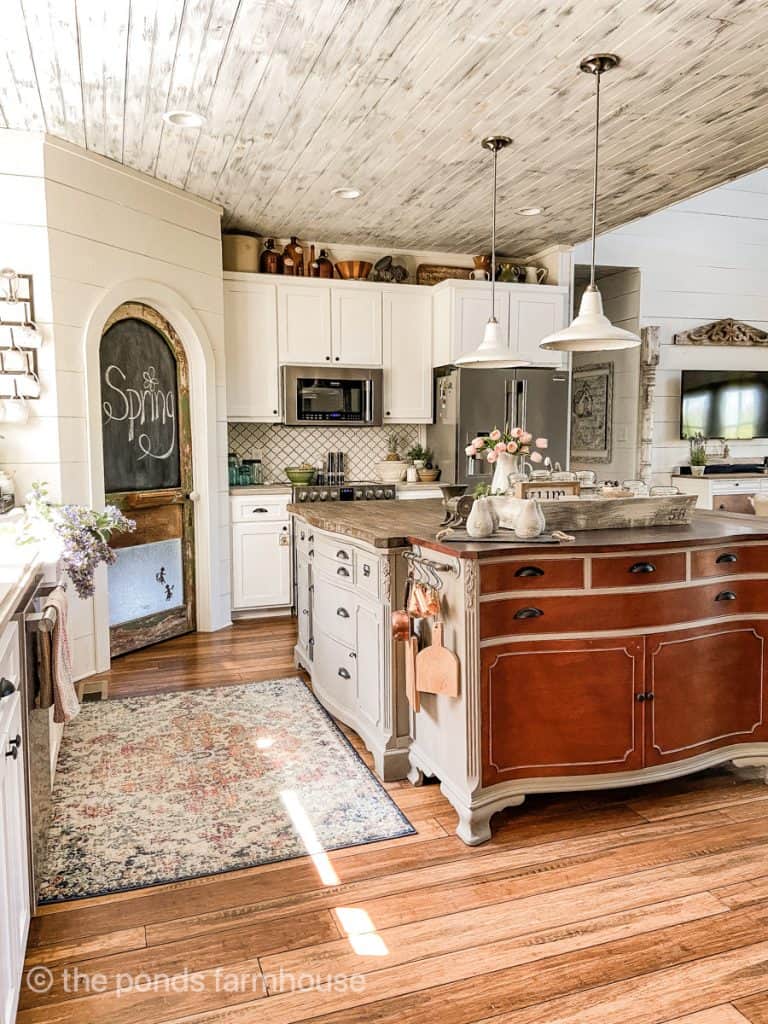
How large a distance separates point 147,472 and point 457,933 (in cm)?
352

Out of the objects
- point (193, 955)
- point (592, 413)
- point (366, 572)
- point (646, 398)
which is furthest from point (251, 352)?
point (193, 955)

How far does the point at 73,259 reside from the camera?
403 centimetres

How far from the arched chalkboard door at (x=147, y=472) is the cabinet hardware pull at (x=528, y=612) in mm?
2820

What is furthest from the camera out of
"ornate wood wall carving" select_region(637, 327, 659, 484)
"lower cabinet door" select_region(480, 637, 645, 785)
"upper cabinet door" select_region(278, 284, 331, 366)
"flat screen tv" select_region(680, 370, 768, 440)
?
"flat screen tv" select_region(680, 370, 768, 440)

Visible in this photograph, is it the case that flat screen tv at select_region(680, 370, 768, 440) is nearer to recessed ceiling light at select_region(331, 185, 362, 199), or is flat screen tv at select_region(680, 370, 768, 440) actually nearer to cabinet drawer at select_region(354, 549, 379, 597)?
recessed ceiling light at select_region(331, 185, 362, 199)

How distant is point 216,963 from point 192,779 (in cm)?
105

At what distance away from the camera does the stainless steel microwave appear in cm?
567

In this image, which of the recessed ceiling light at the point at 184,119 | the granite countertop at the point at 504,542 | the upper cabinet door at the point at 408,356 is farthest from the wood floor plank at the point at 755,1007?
the upper cabinet door at the point at 408,356

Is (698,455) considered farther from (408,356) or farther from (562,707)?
(562,707)

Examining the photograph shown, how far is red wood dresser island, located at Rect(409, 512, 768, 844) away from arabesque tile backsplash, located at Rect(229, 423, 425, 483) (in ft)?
11.7

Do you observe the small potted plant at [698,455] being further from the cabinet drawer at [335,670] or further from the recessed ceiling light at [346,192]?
the cabinet drawer at [335,670]

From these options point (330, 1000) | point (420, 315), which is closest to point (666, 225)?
point (420, 315)

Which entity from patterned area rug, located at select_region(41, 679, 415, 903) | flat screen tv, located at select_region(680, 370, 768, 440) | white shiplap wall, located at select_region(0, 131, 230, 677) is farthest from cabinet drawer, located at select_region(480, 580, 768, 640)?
flat screen tv, located at select_region(680, 370, 768, 440)

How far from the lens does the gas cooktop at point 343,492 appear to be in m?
5.50
